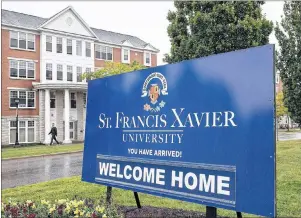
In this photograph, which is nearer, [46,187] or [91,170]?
[91,170]

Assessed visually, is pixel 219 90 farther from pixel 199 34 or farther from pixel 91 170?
pixel 199 34

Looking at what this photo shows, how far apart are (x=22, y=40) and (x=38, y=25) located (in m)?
2.03

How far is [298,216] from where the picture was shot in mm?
5508

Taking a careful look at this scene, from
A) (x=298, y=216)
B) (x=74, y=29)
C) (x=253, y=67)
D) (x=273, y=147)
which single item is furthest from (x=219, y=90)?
(x=74, y=29)

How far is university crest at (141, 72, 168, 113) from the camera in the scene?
4910 mm

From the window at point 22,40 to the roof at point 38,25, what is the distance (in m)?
0.70

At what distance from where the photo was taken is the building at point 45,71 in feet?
93.6

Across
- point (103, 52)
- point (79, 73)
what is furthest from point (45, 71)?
point (103, 52)

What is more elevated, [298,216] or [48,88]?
[48,88]

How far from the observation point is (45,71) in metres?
30.3

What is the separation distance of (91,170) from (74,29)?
2782 centimetres

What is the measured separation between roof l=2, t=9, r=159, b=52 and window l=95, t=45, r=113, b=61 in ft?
2.36

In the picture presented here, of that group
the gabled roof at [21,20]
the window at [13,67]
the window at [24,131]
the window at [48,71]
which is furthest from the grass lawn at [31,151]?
the gabled roof at [21,20]

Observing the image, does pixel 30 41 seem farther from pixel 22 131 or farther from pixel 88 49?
pixel 22 131
